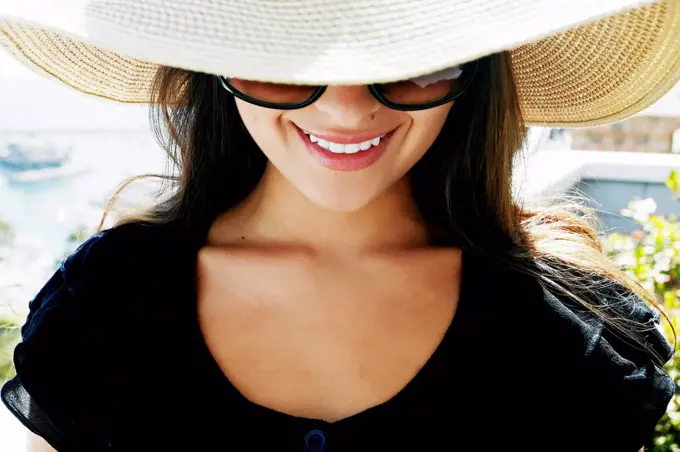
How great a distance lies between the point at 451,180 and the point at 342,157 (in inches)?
16.3

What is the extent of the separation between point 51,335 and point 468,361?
678 millimetres

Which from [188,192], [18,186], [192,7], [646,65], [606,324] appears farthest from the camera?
[18,186]

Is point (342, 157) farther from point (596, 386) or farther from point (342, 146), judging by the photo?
point (596, 386)

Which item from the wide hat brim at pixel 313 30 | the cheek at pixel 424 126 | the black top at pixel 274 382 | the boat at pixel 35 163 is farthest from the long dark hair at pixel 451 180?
the boat at pixel 35 163

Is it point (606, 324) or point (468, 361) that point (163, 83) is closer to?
point (468, 361)

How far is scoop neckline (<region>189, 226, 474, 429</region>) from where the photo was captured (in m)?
1.18

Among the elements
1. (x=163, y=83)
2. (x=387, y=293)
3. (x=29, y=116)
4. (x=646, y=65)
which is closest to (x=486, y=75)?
(x=646, y=65)

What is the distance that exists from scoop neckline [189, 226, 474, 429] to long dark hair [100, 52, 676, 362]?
141 millimetres

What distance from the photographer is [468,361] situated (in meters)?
1.25

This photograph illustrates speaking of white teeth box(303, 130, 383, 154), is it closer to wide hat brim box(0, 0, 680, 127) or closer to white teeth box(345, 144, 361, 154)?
white teeth box(345, 144, 361, 154)

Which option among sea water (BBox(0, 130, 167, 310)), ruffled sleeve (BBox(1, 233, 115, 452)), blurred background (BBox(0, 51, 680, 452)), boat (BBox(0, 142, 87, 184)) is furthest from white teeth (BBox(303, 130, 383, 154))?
boat (BBox(0, 142, 87, 184))

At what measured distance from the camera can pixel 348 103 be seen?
98 centimetres

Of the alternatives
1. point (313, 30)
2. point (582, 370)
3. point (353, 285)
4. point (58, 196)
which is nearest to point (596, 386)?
point (582, 370)

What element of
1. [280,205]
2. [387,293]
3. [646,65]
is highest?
[646,65]
